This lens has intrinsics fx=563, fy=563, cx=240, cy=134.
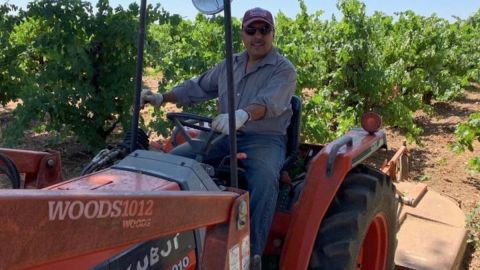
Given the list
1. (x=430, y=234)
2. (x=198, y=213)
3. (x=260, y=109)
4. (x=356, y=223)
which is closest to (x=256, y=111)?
(x=260, y=109)

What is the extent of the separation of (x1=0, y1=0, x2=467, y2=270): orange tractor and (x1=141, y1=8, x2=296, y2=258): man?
16 centimetres

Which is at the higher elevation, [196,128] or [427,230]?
[196,128]

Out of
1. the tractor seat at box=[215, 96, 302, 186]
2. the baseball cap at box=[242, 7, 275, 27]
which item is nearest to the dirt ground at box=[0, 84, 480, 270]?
the tractor seat at box=[215, 96, 302, 186]

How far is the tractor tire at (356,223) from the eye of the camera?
3.00 meters

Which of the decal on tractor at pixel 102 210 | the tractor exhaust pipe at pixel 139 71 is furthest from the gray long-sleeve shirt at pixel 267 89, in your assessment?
the decal on tractor at pixel 102 210

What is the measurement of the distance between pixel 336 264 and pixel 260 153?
717 millimetres

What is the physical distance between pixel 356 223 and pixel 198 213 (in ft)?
4.43

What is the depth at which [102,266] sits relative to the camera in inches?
76.5

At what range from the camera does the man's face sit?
338 cm

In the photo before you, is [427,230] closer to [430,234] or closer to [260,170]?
[430,234]

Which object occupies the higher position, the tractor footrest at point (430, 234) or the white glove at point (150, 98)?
the white glove at point (150, 98)

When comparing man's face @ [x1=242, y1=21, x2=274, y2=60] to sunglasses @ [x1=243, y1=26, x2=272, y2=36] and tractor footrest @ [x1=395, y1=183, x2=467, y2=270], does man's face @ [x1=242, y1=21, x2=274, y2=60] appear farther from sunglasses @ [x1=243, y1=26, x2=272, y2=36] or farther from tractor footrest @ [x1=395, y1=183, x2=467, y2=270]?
tractor footrest @ [x1=395, y1=183, x2=467, y2=270]

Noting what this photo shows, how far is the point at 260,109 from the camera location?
3.03 metres

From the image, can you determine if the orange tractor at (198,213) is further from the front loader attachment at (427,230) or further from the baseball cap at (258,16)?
the baseball cap at (258,16)
